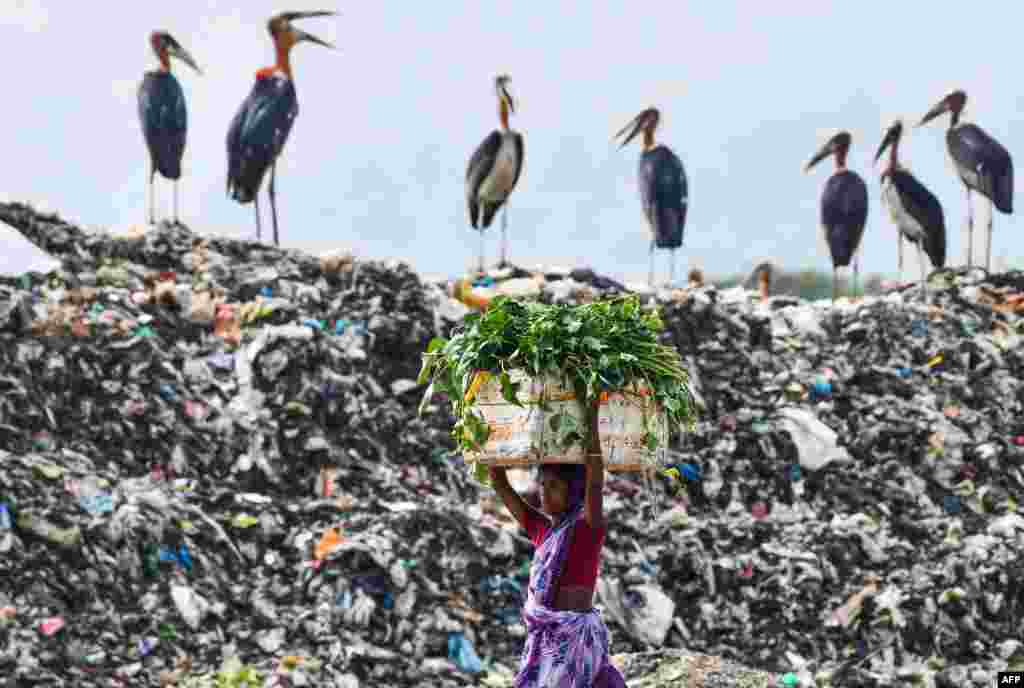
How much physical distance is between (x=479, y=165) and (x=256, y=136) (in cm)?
220

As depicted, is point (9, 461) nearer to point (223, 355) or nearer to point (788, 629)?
point (223, 355)

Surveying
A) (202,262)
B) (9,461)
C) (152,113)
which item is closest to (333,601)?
(9,461)

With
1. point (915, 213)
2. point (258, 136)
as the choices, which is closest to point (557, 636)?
point (258, 136)

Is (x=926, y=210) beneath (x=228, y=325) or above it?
above

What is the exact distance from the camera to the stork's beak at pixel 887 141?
625 inches

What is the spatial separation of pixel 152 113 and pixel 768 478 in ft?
24.1

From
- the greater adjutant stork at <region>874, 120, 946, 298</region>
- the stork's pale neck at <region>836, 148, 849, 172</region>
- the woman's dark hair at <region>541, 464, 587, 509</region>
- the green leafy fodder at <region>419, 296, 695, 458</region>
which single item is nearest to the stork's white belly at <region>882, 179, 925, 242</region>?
the greater adjutant stork at <region>874, 120, 946, 298</region>

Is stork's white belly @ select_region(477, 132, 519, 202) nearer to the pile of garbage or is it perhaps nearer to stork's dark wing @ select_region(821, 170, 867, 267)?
the pile of garbage

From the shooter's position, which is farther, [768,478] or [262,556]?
[768,478]

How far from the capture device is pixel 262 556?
8.09 meters

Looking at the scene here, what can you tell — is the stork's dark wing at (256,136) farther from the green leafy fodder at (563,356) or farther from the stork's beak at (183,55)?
the green leafy fodder at (563,356)

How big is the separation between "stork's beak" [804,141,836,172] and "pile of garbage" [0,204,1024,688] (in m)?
4.92

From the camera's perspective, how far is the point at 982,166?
15.1m

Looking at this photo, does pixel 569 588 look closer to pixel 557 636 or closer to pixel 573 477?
pixel 557 636
